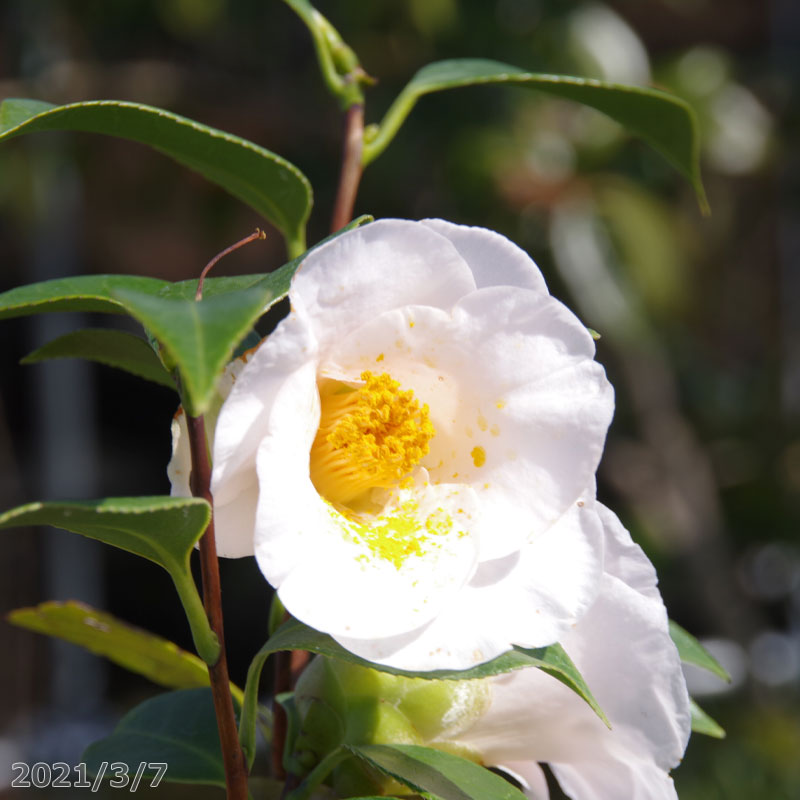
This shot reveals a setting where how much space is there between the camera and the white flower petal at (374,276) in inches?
15.8

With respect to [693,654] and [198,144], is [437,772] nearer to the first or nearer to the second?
[693,654]

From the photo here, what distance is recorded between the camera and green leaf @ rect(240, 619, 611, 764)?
1.32 feet

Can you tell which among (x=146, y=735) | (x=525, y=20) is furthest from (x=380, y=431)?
(x=525, y=20)

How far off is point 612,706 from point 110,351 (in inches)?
12.7

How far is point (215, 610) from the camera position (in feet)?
1.39

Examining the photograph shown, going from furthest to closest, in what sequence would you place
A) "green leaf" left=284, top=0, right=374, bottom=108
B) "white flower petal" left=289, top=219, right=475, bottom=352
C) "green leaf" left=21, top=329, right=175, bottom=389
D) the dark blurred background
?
1. the dark blurred background
2. "green leaf" left=284, top=0, right=374, bottom=108
3. "green leaf" left=21, top=329, right=175, bottom=389
4. "white flower petal" left=289, top=219, right=475, bottom=352

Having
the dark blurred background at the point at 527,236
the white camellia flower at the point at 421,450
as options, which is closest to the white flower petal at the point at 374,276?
the white camellia flower at the point at 421,450

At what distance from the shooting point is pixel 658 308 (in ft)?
7.09

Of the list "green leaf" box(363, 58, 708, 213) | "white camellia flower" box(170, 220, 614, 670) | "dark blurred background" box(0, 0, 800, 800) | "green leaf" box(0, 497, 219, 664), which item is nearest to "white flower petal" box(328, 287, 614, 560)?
"white camellia flower" box(170, 220, 614, 670)

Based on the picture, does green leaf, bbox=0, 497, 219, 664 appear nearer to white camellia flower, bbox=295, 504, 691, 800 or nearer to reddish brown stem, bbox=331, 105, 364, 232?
white camellia flower, bbox=295, 504, 691, 800

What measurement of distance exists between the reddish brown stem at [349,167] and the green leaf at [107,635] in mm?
281

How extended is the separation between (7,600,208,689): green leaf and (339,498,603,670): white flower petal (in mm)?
256

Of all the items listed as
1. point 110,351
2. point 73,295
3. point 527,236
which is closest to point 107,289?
point 73,295

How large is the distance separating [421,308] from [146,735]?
335 mm
